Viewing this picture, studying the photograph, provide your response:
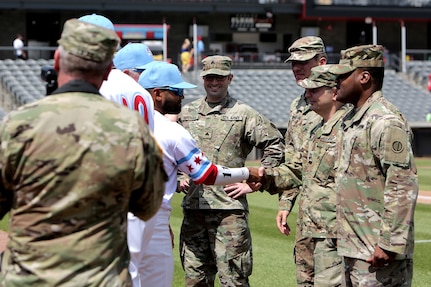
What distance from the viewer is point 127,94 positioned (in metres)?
5.52

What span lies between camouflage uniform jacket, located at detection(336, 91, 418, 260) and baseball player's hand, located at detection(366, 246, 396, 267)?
0.12 feet

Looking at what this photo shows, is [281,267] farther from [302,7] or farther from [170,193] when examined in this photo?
[302,7]

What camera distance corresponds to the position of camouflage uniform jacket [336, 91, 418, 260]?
17.2 ft

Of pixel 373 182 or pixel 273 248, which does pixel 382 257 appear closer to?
pixel 373 182

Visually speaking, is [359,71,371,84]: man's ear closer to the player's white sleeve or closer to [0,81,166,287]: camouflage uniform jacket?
the player's white sleeve

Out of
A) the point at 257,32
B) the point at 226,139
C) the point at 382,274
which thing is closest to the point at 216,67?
the point at 226,139

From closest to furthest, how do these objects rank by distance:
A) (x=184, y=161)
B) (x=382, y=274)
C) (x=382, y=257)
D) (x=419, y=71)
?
1. (x=382, y=257)
2. (x=382, y=274)
3. (x=184, y=161)
4. (x=419, y=71)

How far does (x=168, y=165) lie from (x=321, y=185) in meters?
1.53

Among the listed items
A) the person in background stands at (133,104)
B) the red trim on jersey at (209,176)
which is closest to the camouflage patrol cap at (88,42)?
the person in background stands at (133,104)

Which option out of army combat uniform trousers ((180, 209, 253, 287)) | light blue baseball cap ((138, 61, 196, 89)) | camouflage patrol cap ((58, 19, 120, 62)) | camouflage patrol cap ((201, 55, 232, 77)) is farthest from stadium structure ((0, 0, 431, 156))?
camouflage patrol cap ((58, 19, 120, 62))

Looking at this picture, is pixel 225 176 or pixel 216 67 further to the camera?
pixel 216 67

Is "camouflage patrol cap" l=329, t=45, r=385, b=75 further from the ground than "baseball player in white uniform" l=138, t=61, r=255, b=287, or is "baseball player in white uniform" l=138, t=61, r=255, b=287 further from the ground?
"camouflage patrol cap" l=329, t=45, r=385, b=75

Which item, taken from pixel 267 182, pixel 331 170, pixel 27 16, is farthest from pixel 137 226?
pixel 27 16

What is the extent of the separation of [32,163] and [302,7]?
4172 centimetres
